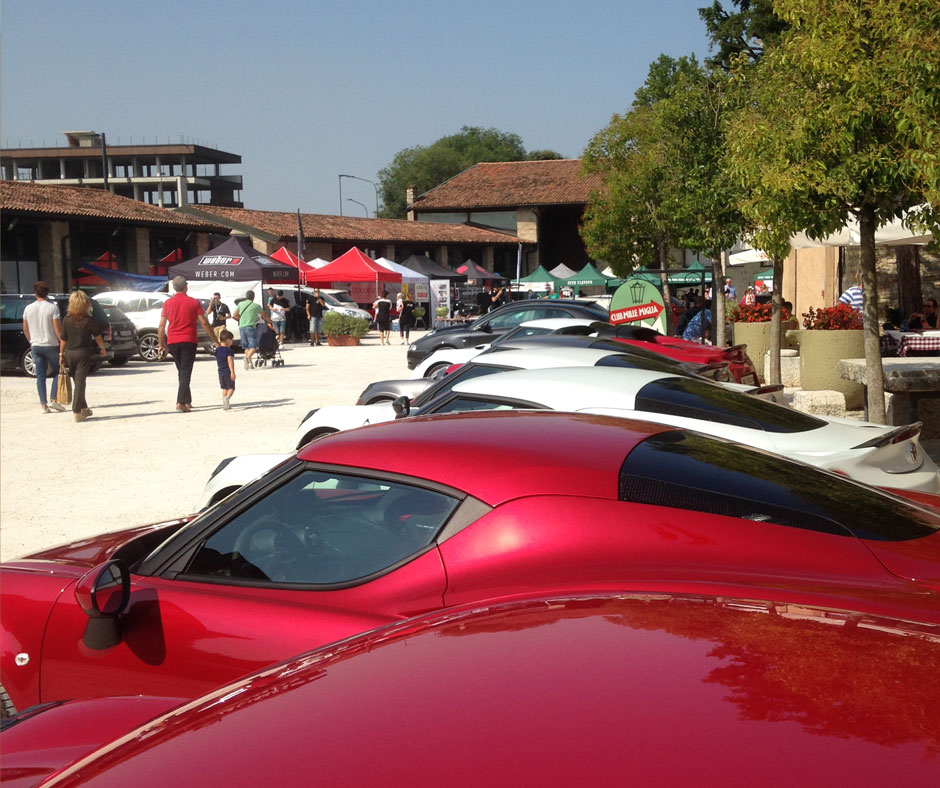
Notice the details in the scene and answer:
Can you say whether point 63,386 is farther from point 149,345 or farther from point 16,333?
point 149,345

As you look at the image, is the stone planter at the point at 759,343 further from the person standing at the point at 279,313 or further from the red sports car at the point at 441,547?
the person standing at the point at 279,313

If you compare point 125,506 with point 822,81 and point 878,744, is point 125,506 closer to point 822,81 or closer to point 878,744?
point 822,81

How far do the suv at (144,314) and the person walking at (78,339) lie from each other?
10764 mm

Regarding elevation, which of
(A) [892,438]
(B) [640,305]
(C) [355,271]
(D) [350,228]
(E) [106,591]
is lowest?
(E) [106,591]

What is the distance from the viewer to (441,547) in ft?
9.59

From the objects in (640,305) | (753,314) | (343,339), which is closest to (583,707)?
(640,305)

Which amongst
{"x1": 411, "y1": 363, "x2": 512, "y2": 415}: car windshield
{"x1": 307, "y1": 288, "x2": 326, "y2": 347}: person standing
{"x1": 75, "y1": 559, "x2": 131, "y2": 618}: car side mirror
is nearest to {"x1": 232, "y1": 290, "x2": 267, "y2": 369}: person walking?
{"x1": 307, "y1": 288, "x2": 326, "y2": 347}: person standing

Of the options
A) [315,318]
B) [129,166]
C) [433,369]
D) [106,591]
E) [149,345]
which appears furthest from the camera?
[129,166]

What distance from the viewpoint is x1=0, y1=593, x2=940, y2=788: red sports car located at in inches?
47.4

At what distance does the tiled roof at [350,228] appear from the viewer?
49.4 metres

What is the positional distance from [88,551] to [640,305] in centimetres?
1263

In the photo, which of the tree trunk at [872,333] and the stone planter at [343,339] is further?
the stone planter at [343,339]

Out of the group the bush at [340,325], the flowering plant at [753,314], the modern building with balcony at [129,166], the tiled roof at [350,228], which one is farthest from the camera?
the modern building with balcony at [129,166]

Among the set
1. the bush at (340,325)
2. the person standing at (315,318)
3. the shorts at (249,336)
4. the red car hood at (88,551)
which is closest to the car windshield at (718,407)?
the red car hood at (88,551)
